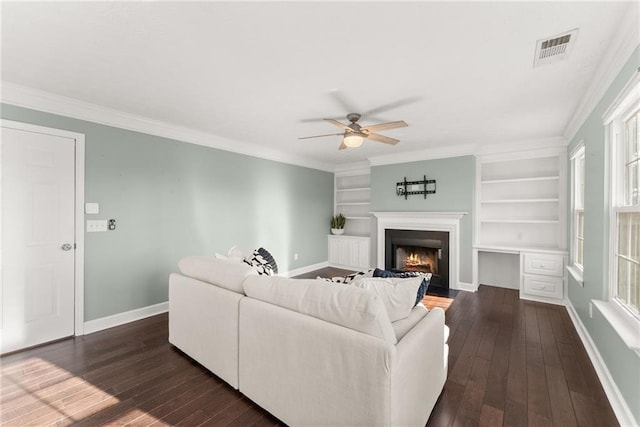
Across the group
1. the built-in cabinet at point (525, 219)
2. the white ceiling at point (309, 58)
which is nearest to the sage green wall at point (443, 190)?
the built-in cabinet at point (525, 219)

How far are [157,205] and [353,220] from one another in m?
4.28

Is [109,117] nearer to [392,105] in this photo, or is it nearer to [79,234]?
[79,234]

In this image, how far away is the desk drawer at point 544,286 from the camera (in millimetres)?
3932

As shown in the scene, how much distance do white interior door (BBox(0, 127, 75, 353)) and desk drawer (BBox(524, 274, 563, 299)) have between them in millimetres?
5869

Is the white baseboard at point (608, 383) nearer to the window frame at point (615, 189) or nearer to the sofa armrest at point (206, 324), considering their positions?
the window frame at point (615, 189)

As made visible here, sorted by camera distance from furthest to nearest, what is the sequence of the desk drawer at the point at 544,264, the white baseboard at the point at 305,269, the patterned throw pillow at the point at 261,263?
the white baseboard at the point at 305,269 → the desk drawer at the point at 544,264 → the patterned throw pillow at the point at 261,263

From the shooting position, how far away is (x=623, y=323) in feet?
6.00

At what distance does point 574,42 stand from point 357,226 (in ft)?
16.6

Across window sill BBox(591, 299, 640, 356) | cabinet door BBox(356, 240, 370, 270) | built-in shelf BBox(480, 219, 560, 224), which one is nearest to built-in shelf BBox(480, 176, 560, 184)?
Answer: built-in shelf BBox(480, 219, 560, 224)

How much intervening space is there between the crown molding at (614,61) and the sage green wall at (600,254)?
2.1 inches

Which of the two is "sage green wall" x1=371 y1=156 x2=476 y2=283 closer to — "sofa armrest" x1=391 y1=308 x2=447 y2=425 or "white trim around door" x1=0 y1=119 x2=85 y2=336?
"sofa armrest" x1=391 y1=308 x2=447 y2=425

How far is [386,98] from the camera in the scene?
2.78 meters

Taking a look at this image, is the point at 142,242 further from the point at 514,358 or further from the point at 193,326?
the point at 514,358

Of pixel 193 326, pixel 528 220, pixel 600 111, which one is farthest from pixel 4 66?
pixel 528 220
